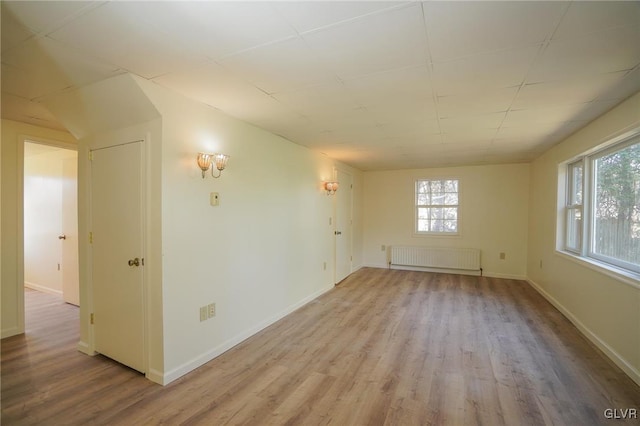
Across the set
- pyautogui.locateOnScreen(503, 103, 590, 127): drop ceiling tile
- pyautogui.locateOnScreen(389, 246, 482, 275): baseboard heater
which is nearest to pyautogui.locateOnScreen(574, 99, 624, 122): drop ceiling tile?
pyautogui.locateOnScreen(503, 103, 590, 127): drop ceiling tile

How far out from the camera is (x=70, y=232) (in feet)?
14.0

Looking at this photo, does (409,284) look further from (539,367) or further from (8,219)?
(8,219)

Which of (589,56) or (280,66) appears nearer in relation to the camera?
(589,56)

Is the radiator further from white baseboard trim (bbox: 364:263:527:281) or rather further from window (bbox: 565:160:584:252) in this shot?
window (bbox: 565:160:584:252)

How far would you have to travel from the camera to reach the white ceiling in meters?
1.42

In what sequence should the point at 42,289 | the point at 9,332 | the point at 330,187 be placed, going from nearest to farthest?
the point at 9,332 < the point at 42,289 < the point at 330,187

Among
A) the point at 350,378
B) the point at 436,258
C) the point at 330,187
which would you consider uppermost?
the point at 330,187

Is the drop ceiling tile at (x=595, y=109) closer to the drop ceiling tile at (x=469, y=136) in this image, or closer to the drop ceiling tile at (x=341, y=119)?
the drop ceiling tile at (x=469, y=136)

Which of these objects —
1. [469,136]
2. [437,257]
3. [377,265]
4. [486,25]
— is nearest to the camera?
[486,25]

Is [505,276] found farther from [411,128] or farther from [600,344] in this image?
[411,128]

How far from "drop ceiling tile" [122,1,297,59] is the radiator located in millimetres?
5719

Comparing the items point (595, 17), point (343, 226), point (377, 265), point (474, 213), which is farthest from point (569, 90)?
point (377, 265)

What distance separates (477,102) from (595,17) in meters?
1.15

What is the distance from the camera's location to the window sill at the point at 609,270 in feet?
8.00
